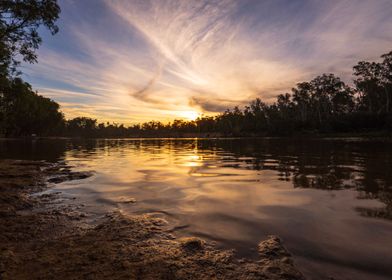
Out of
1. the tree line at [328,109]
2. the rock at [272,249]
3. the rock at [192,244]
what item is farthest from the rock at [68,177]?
the tree line at [328,109]

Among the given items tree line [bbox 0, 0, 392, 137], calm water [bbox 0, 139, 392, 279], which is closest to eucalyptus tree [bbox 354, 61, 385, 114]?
tree line [bbox 0, 0, 392, 137]

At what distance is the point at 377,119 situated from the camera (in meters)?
65.8

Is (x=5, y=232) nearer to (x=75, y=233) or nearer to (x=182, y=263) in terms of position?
(x=75, y=233)

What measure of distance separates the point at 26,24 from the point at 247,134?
100 m

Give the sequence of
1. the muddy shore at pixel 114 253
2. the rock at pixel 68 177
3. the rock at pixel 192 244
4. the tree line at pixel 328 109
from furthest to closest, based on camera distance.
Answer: the tree line at pixel 328 109, the rock at pixel 68 177, the rock at pixel 192 244, the muddy shore at pixel 114 253

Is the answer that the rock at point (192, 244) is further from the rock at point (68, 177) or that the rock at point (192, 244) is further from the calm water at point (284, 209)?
the rock at point (68, 177)

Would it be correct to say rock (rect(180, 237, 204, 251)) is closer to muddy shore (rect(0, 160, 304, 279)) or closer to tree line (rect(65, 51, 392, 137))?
muddy shore (rect(0, 160, 304, 279))

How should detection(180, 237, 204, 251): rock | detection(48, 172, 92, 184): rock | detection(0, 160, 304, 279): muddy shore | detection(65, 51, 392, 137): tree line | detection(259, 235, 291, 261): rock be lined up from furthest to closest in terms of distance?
detection(65, 51, 392, 137): tree line < detection(48, 172, 92, 184): rock < detection(180, 237, 204, 251): rock < detection(259, 235, 291, 261): rock < detection(0, 160, 304, 279): muddy shore

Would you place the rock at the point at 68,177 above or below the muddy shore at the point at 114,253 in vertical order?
below

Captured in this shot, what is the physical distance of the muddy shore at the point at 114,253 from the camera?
3422 millimetres

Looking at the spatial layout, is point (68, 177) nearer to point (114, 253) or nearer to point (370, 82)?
point (114, 253)

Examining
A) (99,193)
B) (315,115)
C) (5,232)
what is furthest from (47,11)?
(315,115)

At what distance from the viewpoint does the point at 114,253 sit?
403 cm

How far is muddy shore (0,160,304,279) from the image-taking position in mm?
3422
